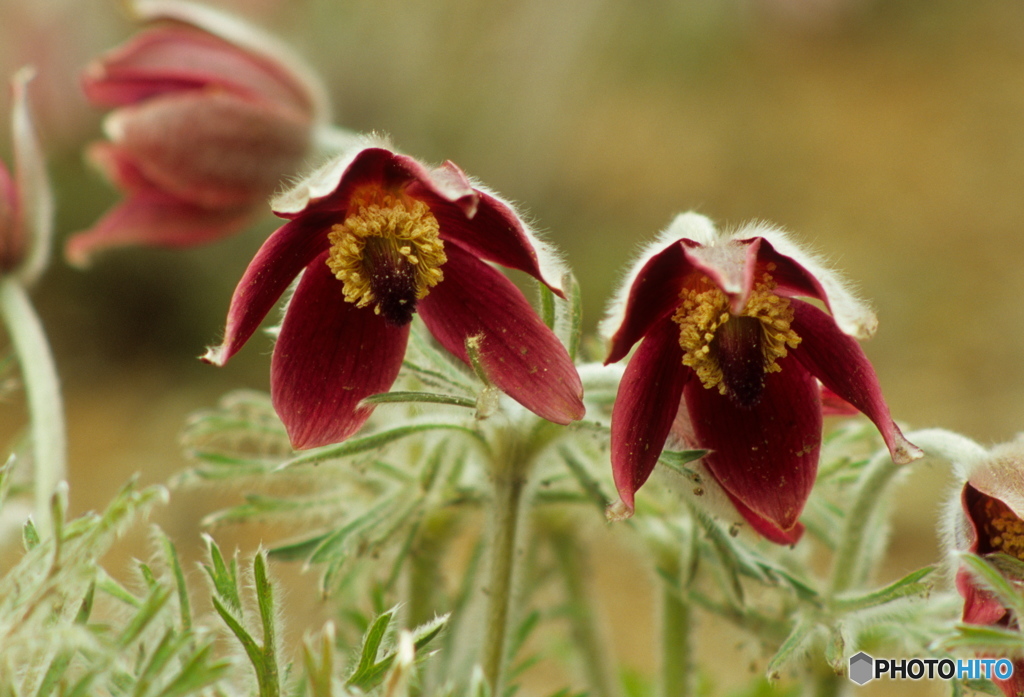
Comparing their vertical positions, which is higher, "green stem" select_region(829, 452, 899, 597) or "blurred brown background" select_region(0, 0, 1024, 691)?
"blurred brown background" select_region(0, 0, 1024, 691)

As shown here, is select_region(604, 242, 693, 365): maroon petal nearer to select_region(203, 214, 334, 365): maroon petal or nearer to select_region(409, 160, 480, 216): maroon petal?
select_region(409, 160, 480, 216): maroon petal

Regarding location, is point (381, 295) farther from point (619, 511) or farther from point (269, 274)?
point (619, 511)

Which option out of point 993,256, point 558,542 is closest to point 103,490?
point 558,542

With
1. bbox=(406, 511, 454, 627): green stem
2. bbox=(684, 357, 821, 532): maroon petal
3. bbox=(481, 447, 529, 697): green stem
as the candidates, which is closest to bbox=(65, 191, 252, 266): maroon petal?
bbox=(406, 511, 454, 627): green stem

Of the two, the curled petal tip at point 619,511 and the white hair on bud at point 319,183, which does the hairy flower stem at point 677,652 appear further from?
the white hair on bud at point 319,183

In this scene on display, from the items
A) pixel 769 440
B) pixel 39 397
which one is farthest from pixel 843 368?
pixel 39 397

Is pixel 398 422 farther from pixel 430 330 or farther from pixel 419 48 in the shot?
pixel 419 48
